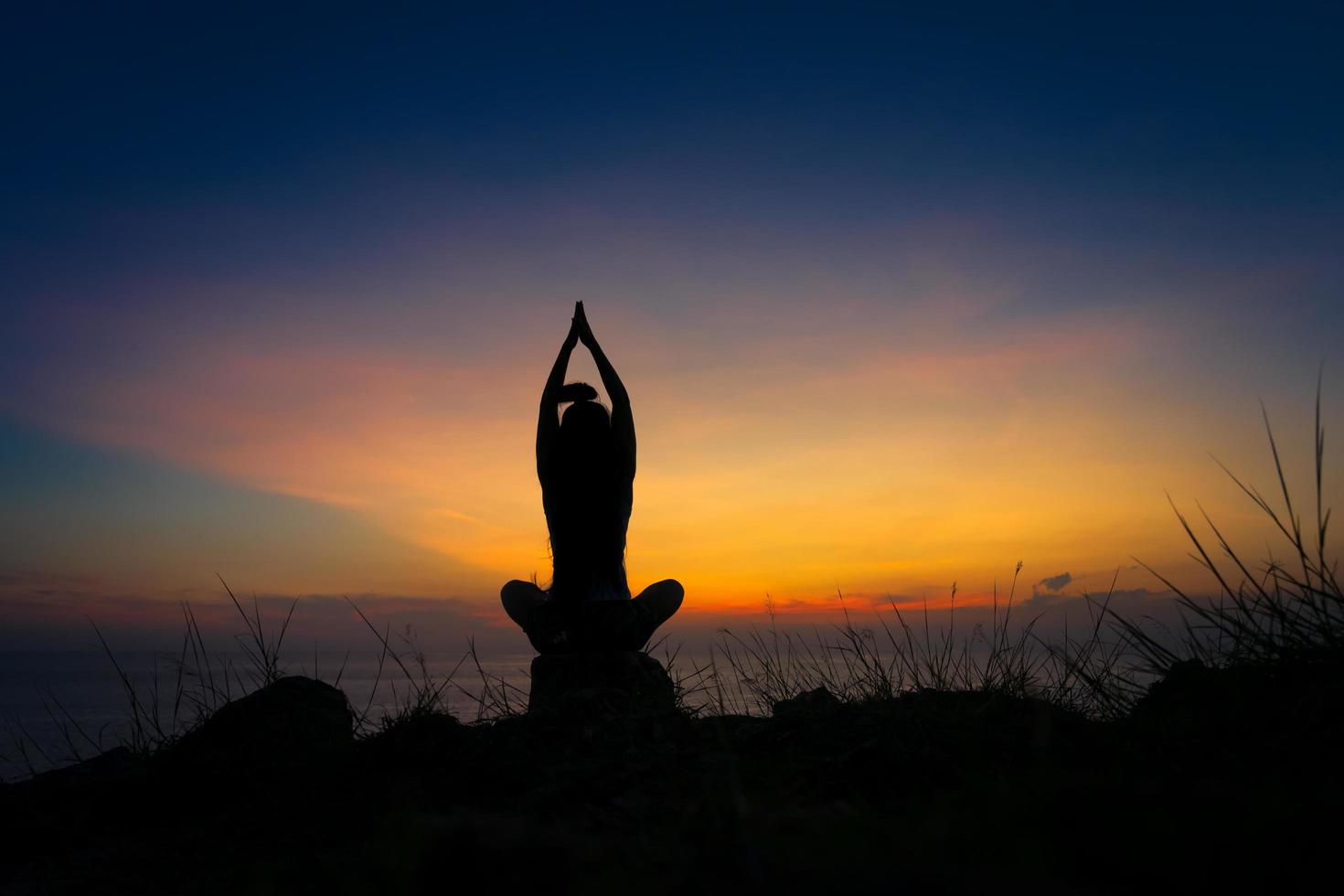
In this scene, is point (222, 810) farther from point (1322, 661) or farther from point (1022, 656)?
point (1322, 661)

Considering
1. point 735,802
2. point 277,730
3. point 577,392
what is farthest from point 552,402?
point 735,802

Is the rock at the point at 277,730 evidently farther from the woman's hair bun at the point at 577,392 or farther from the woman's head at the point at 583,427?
the woman's hair bun at the point at 577,392

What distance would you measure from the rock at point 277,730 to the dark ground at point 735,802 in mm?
20

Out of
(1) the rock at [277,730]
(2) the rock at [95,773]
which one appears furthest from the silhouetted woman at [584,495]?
(2) the rock at [95,773]

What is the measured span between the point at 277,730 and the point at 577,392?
10.8ft

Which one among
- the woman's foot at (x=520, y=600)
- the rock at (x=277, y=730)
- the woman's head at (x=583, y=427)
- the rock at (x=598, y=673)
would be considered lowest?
the rock at (x=277, y=730)

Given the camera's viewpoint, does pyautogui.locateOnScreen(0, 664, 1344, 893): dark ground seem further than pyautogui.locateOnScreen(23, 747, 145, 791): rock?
No

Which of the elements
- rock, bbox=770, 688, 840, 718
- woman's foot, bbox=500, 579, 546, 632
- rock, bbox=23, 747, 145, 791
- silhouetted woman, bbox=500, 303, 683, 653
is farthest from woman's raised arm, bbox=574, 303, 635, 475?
rock, bbox=23, 747, 145, 791

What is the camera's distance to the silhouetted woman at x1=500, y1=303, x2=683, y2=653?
21.1 feet

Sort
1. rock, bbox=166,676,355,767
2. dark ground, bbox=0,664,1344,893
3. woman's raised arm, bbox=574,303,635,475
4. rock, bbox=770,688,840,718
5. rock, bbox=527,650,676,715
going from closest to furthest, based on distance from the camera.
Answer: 1. dark ground, bbox=0,664,1344,893
2. rock, bbox=166,676,355,767
3. rock, bbox=770,688,840,718
4. rock, bbox=527,650,676,715
5. woman's raised arm, bbox=574,303,635,475

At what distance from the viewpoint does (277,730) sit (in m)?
4.14

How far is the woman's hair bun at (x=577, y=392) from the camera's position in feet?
21.6

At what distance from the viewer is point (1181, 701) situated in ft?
11.5

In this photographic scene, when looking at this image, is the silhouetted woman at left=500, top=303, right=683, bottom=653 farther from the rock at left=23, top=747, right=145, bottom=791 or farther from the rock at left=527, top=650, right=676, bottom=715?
the rock at left=23, top=747, right=145, bottom=791
